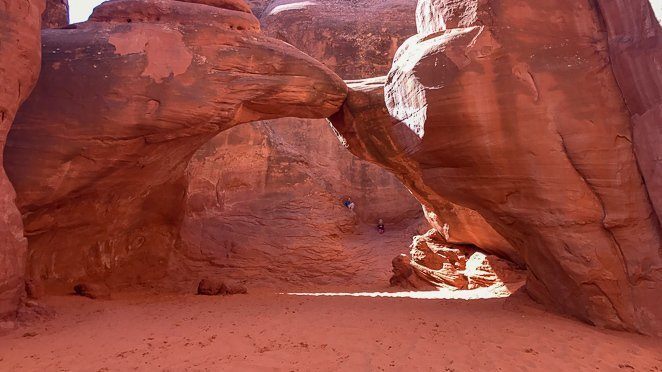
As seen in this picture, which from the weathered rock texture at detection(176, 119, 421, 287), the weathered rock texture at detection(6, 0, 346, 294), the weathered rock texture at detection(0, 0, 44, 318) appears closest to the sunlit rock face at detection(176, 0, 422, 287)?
the weathered rock texture at detection(176, 119, 421, 287)

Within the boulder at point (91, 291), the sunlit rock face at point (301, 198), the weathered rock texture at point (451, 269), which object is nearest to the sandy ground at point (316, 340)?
the boulder at point (91, 291)

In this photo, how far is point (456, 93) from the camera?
269 inches

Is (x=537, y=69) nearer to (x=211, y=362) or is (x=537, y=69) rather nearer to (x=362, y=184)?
(x=211, y=362)

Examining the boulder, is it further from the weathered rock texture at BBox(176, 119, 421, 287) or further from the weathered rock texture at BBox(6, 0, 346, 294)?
the weathered rock texture at BBox(176, 119, 421, 287)

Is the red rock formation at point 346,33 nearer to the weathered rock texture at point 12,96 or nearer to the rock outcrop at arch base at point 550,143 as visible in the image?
the rock outcrop at arch base at point 550,143

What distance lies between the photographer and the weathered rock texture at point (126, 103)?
7.22 meters

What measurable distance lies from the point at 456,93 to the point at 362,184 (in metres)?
10.2

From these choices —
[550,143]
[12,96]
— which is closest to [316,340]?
[550,143]

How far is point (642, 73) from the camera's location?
6.25 meters

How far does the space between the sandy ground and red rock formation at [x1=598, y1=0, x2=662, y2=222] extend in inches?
88.6

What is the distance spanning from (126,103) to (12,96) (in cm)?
153

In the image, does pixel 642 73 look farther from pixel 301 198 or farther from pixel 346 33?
pixel 346 33

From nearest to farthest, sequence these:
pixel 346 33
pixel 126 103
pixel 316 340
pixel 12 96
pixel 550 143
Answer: pixel 316 340
pixel 12 96
pixel 550 143
pixel 126 103
pixel 346 33

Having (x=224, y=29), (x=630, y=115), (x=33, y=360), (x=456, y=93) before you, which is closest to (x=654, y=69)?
(x=630, y=115)
